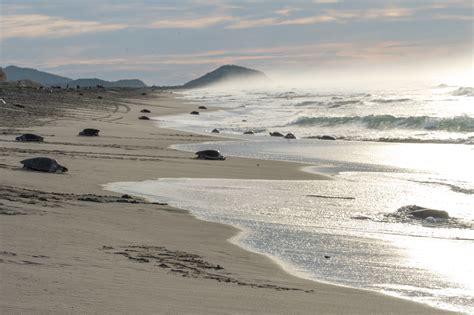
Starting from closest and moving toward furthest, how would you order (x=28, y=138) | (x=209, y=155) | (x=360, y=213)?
(x=360, y=213), (x=209, y=155), (x=28, y=138)

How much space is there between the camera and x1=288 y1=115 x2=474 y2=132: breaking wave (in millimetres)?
32406

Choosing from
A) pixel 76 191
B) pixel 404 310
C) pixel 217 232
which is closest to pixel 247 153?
pixel 76 191

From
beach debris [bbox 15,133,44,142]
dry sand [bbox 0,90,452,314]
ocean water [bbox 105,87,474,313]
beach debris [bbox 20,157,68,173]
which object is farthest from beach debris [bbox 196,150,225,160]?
beach debris [bbox 20,157,68,173]

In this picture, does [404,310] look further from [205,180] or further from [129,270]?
[205,180]

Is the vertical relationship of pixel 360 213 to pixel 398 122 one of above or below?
below

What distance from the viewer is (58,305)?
5.04 m

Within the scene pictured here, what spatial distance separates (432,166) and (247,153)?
21.0ft

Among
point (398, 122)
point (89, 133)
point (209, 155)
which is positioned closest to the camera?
point (209, 155)

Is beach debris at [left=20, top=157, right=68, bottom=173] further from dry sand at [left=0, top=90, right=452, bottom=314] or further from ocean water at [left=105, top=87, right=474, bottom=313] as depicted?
ocean water at [left=105, top=87, right=474, bottom=313]

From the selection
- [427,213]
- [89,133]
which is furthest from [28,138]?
[427,213]

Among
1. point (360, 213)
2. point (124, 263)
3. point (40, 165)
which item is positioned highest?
point (40, 165)

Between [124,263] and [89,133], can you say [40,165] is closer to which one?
[124,263]

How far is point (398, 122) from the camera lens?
35.6 m

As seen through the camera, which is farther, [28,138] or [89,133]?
[89,133]
